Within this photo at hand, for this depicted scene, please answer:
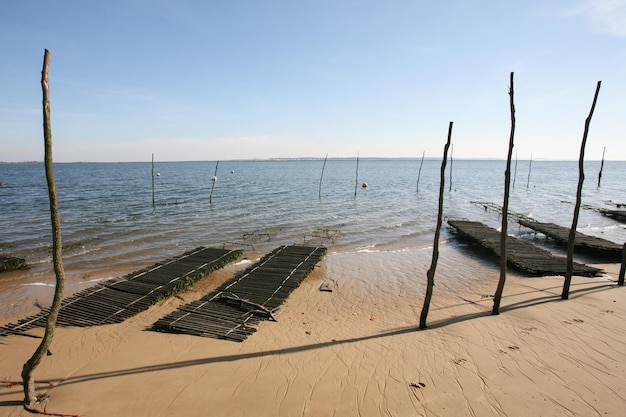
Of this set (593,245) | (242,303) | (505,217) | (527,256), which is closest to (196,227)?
(242,303)

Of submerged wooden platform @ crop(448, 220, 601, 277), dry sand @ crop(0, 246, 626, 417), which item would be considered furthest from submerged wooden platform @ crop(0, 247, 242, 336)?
submerged wooden platform @ crop(448, 220, 601, 277)

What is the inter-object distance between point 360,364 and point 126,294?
7.26 m

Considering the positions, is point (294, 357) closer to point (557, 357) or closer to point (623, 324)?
point (557, 357)

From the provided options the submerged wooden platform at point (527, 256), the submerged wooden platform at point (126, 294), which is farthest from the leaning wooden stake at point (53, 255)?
the submerged wooden platform at point (527, 256)

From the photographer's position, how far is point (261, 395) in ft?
19.3

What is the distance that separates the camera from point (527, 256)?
14531mm

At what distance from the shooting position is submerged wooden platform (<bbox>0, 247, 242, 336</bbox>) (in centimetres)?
874

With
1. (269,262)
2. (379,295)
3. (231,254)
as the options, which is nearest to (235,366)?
(379,295)

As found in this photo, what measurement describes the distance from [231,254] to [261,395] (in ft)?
29.5

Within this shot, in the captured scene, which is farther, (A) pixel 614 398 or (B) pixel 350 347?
(B) pixel 350 347

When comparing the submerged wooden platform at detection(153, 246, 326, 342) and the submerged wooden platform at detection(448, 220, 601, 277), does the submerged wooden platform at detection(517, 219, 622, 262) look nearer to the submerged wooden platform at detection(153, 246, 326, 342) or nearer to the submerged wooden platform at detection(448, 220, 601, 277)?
the submerged wooden platform at detection(448, 220, 601, 277)

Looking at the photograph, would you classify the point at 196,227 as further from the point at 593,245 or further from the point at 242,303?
the point at 593,245

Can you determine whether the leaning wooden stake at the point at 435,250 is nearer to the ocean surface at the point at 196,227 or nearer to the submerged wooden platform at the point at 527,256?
the submerged wooden platform at the point at 527,256

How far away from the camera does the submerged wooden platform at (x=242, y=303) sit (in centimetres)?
814
